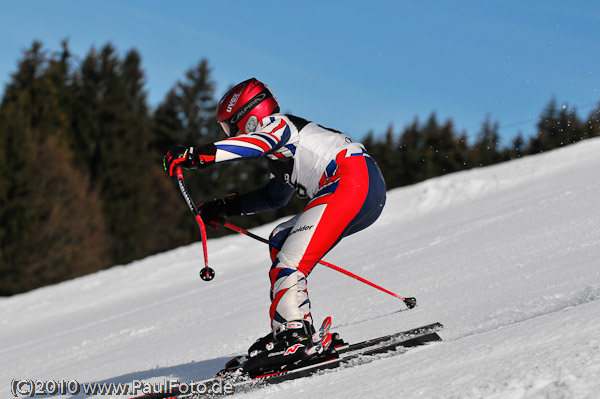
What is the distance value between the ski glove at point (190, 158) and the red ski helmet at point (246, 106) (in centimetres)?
47

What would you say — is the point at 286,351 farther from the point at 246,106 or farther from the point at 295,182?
the point at 246,106

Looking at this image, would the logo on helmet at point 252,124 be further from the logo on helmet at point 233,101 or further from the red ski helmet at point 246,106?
the logo on helmet at point 233,101

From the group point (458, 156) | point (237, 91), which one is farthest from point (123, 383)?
point (458, 156)

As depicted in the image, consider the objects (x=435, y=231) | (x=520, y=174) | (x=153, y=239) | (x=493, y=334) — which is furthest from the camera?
(x=153, y=239)

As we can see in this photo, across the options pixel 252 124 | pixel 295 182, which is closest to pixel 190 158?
pixel 252 124

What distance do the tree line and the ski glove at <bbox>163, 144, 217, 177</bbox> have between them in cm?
2726

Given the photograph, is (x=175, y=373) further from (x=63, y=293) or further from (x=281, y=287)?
(x=63, y=293)

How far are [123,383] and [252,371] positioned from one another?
1393 millimetres

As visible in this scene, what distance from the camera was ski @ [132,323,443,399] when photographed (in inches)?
131

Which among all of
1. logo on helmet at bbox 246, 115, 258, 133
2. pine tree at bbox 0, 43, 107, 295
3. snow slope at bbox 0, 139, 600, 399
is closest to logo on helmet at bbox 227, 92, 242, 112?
logo on helmet at bbox 246, 115, 258, 133

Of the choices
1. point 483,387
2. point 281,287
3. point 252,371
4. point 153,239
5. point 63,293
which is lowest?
point 483,387

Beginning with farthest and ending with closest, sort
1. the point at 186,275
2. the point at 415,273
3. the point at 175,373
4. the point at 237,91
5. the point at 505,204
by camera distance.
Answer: the point at 186,275 → the point at 505,204 → the point at 415,273 → the point at 175,373 → the point at 237,91

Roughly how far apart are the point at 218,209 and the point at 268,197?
0.34 meters

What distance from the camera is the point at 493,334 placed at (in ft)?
10.5
